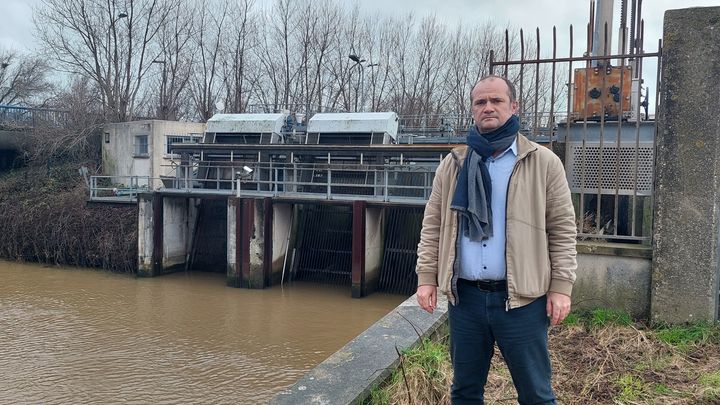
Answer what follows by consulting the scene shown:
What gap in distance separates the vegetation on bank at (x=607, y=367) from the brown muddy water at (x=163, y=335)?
15.8 ft

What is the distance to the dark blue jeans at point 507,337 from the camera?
2.35 m

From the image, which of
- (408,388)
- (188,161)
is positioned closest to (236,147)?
(188,161)

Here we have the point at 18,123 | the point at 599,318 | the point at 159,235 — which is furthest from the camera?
the point at 18,123

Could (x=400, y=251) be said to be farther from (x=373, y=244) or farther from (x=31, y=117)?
(x=31, y=117)

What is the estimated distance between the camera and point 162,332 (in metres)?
11.1

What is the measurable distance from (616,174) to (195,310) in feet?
33.2

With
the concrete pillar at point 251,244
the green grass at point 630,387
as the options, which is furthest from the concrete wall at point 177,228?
the green grass at point 630,387

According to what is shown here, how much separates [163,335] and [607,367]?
29.5 feet

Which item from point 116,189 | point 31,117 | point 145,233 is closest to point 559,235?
point 145,233

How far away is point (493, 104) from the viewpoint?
7.97ft

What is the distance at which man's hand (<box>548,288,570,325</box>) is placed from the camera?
2316mm

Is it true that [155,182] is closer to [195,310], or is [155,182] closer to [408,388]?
[195,310]

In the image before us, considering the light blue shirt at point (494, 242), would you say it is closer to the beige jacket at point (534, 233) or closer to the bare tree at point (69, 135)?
the beige jacket at point (534, 233)

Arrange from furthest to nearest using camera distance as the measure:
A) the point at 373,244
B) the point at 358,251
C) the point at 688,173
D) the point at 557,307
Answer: the point at 373,244 → the point at 358,251 → the point at 688,173 → the point at 557,307
